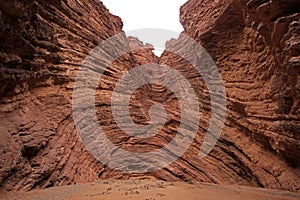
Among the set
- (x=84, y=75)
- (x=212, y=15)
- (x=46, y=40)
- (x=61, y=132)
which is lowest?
(x=61, y=132)

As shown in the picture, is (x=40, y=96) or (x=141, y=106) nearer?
(x=40, y=96)

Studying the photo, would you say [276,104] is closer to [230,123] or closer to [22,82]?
[230,123]

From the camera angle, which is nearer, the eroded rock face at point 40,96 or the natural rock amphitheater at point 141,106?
the eroded rock face at point 40,96

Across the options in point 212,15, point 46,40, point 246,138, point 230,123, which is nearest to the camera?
point 46,40

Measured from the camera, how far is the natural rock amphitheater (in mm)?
6668

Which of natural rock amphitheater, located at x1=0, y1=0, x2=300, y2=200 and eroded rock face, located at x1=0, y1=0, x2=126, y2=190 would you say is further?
natural rock amphitheater, located at x1=0, y1=0, x2=300, y2=200

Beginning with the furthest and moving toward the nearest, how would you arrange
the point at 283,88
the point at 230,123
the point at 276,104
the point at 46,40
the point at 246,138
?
the point at 230,123 → the point at 246,138 → the point at 46,40 → the point at 276,104 → the point at 283,88

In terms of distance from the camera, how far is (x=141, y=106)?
15.6 metres

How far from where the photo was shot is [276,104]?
27.5 feet

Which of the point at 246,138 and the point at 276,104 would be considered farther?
the point at 246,138

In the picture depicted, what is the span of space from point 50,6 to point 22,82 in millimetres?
3791

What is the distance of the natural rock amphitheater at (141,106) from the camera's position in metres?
6.67

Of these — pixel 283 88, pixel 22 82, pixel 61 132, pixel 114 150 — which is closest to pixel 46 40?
pixel 22 82

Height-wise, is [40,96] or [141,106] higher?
[141,106]
